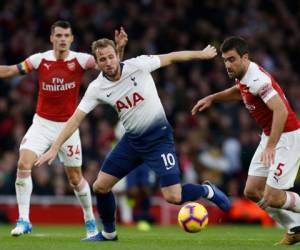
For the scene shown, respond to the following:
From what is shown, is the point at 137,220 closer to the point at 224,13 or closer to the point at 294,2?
the point at 224,13

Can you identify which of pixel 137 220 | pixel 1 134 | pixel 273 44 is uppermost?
pixel 273 44

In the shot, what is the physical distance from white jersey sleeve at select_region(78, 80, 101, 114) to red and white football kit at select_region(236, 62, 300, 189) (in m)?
1.65

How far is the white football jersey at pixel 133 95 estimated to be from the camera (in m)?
11.7

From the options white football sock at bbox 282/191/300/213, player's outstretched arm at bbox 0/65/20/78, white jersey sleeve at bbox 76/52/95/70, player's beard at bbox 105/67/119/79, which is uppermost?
white jersey sleeve at bbox 76/52/95/70

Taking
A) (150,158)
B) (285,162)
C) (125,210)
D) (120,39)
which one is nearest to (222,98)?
(150,158)

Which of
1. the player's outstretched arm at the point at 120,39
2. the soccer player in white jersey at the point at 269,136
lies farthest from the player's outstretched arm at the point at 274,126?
the player's outstretched arm at the point at 120,39

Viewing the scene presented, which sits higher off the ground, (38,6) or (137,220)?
(38,6)

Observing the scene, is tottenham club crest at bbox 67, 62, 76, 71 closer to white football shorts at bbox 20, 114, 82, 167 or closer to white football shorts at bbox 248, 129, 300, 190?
white football shorts at bbox 20, 114, 82, 167

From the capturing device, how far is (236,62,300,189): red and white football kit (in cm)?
1129

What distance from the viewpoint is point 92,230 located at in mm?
13102

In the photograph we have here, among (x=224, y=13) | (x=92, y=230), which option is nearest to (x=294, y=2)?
(x=224, y=13)

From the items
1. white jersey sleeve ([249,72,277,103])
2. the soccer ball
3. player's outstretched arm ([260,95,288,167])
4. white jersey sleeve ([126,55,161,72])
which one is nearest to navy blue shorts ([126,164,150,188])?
the soccer ball

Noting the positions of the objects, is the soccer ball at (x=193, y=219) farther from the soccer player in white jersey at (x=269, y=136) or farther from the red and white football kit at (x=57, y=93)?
the red and white football kit at (x=57, y=93)

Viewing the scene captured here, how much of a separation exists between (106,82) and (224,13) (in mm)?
13359
